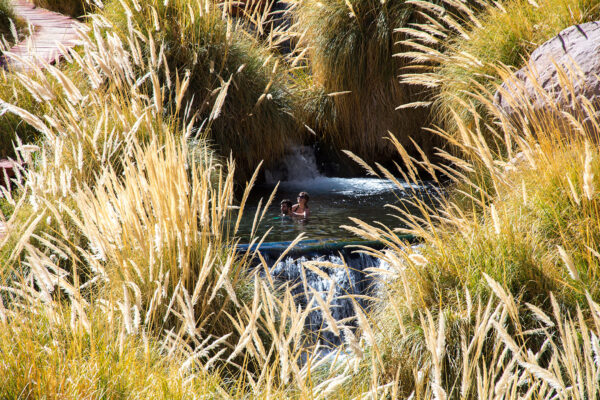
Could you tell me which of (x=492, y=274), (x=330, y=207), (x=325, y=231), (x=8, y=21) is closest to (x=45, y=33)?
(x=8, y=21)

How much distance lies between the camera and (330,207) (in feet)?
17.5

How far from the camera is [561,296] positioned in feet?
7.65

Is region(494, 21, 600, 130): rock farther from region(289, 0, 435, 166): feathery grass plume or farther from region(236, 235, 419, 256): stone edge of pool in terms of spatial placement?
region(289, 0, 435, 166): feathery grass plume

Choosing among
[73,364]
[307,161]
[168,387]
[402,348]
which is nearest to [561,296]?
[402,348]

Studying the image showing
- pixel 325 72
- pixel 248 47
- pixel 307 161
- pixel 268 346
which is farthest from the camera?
pixel 307 161

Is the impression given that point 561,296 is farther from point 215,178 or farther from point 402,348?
point 215,178

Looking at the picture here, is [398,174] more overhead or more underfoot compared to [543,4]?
more underfoot

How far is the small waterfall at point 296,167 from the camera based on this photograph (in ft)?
21.6

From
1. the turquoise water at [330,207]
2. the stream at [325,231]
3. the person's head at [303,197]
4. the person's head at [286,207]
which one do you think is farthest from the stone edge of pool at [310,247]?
the person's head at [286,207]

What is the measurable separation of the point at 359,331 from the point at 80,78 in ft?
11.3

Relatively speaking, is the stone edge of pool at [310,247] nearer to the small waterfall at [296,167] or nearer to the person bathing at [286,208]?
the person bathing at [286,208]

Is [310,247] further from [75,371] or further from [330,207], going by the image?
[75,371]

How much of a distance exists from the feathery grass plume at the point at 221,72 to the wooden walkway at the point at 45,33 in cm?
83

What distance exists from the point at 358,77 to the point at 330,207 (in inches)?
57.9
